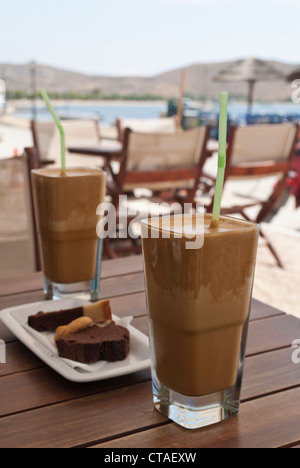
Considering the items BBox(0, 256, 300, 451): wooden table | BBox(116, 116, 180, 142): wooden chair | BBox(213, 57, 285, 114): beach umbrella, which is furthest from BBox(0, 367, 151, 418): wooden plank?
BBox(213, 57, 285, 114): beach umbrella

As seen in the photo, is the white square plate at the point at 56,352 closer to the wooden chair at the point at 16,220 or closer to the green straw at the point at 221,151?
the green straw at the point at 221,151

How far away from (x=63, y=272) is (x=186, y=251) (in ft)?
1.36

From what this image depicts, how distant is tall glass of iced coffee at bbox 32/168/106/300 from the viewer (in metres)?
0.78

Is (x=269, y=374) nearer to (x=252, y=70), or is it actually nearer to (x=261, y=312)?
(x=261, y=312)

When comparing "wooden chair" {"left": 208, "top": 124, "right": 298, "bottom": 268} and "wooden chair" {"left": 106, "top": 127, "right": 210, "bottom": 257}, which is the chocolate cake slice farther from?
"wooden chair" {"left": 208, "top": 124, "right": 298, "bottom": 268}

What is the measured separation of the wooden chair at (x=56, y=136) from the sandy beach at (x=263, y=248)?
17 cm

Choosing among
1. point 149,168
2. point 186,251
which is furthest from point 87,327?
point 149,168

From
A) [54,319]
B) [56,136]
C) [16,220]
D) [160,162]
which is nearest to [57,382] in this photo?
[54,319]

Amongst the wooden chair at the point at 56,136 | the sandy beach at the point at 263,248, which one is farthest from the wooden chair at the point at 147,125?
the sandy beach at the point at 263,248

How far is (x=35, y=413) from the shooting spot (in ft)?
1.61

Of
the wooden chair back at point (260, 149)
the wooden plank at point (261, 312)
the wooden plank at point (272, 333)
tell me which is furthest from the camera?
the wooden chair back at point (260, 149)

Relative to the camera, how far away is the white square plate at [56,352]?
541 mm

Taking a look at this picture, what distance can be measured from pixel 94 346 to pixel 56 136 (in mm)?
3083

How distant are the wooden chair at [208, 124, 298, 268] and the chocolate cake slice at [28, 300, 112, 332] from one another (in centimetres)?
228
